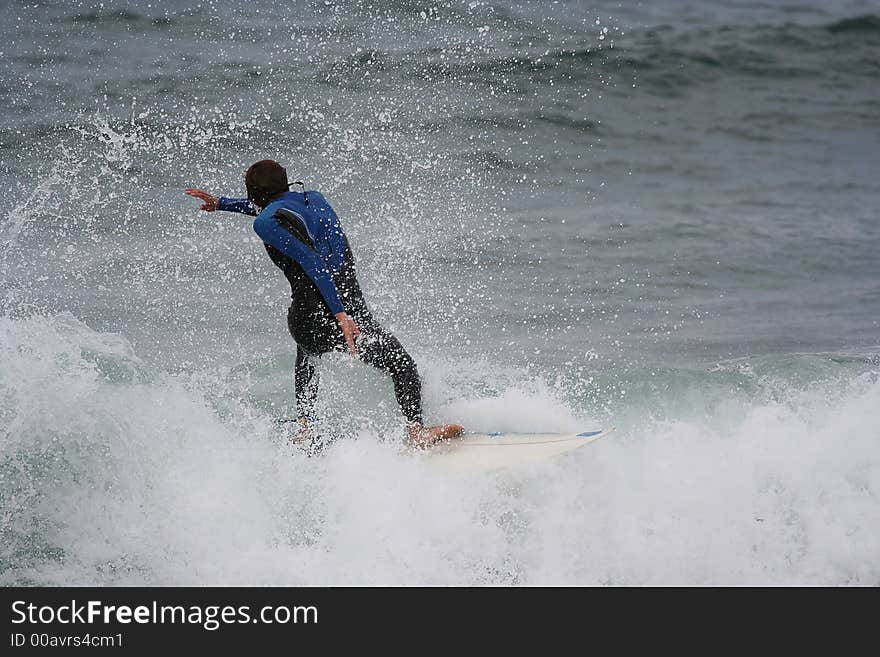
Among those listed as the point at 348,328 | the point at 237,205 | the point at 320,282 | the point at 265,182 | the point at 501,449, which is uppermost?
the point at 237,205

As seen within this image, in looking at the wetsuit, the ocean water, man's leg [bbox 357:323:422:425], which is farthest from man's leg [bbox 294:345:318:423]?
man's leg [bbox 357:323:422:425]

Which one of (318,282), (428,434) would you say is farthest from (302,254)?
(428,434)

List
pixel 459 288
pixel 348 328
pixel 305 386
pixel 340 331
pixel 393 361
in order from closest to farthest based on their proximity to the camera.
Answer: pixel 348 328, pixel 340 331, pixel 393 361, pixel 305 386, pixel 459 288

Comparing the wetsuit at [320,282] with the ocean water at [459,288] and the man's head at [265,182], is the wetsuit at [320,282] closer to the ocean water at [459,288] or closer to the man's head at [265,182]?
the man's head at [265,182]

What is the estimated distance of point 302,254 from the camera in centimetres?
472

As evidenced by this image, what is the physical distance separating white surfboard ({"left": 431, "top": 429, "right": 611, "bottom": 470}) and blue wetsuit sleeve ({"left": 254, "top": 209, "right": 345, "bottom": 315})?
0.98 meters

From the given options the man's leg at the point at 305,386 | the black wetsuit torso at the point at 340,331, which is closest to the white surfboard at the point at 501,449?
the black wetsuit torso at the point at 340,331

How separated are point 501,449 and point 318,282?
131 centimetres

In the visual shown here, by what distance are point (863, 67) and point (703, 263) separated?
9.33m

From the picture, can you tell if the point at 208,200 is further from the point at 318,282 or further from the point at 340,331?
the point at 340,331

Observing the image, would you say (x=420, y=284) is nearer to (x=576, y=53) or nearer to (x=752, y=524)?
(x=752, y=524)

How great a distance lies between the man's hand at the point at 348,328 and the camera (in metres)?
4.71

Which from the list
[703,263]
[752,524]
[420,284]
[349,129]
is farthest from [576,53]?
[752,524]

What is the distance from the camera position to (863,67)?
18266 millimetres
